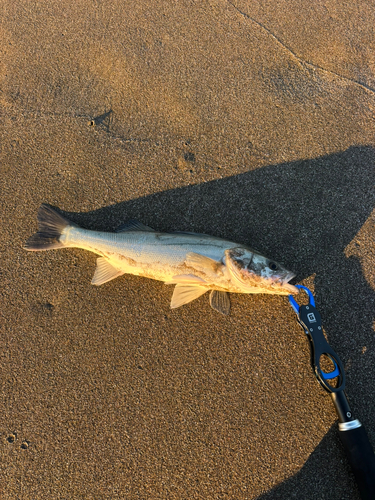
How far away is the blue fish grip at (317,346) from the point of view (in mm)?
2660

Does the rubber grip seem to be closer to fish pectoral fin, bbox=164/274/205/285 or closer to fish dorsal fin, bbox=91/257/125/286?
fish pectoral fin, bbox=164/274/205/285

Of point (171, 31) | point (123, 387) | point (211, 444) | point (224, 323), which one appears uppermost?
point (171, 31)

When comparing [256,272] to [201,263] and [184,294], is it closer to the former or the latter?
[201,263]

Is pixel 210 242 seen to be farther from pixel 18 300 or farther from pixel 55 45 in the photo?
pixel 55 45

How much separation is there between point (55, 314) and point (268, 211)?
2.86 m

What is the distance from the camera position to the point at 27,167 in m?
3.57

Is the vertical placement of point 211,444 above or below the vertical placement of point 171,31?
below

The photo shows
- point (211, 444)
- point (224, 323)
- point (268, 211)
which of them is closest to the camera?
point (211, 444)

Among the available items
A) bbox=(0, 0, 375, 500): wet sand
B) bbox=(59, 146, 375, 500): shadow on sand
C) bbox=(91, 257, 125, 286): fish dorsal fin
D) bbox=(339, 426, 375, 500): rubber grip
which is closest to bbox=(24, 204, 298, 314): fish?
bbox=(91, 257, 125, 286): fish dorsal fin

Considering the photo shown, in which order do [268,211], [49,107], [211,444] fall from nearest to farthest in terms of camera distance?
[211,444], [268,211], [49,107]

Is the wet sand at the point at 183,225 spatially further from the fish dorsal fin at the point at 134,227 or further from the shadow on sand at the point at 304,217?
the fish dorsal fin at the point at 134,227

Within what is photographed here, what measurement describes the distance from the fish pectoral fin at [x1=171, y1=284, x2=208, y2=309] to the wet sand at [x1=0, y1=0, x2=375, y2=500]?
0.64ft

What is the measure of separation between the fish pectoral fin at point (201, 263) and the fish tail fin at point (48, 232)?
153 centimetres

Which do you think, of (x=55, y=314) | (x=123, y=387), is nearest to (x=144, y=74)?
(x=55, y=314)
